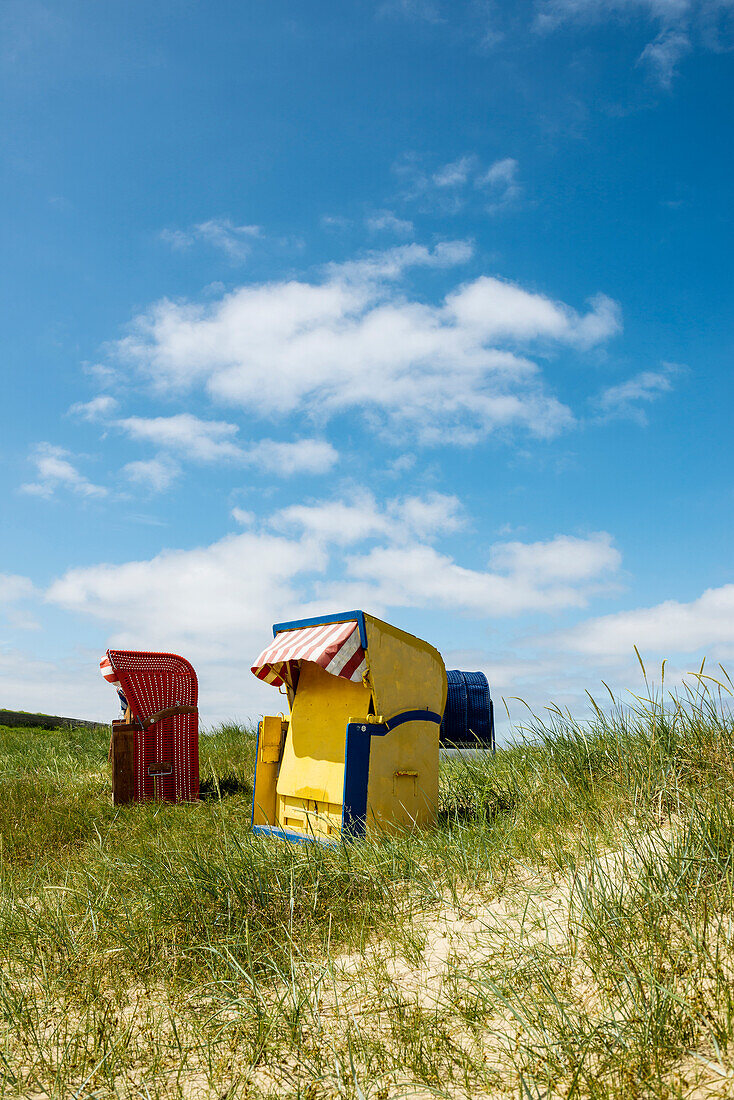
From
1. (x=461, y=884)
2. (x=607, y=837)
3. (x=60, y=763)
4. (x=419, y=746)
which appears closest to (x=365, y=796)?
(x=419, y=746)

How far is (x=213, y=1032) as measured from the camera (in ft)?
10.4

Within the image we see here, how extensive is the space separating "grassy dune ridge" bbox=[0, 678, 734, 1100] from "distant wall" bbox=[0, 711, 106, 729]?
13034mm

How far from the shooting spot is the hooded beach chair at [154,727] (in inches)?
366

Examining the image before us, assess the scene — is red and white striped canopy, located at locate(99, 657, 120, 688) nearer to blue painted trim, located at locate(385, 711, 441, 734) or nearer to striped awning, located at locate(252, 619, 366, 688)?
striped awning, located at locate(252, 619, 366, 688)

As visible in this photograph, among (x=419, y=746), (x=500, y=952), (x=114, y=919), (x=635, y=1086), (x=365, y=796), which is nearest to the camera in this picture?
(x=635, y=1086)

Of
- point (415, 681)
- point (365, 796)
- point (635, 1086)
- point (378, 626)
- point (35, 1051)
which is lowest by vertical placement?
point (35, 1051)

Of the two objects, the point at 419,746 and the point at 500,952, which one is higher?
the point at 419,746

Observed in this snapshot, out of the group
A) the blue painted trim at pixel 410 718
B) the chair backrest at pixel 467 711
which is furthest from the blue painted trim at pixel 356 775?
the chair backrest at pixel 467 711

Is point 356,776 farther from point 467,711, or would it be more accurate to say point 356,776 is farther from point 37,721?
point 37,721

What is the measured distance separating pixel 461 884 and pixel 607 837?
913 millimetres

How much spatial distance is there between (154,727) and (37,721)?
379 inches

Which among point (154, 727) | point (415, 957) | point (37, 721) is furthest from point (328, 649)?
point (37, 721)

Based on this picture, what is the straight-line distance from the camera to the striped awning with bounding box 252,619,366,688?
19.3ft

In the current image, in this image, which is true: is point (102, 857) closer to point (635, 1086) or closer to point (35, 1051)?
point (35, 1051)
